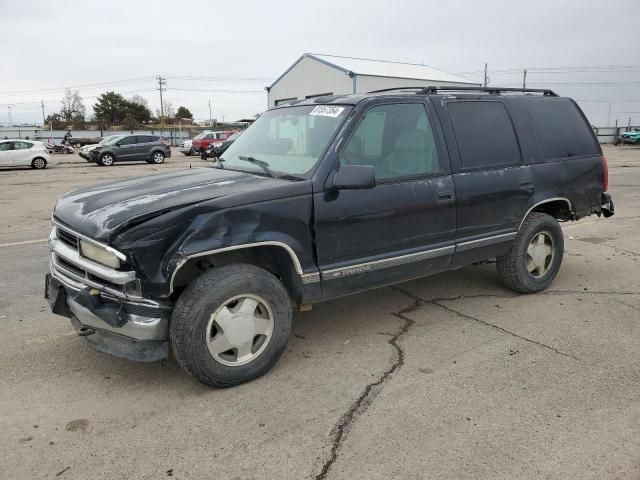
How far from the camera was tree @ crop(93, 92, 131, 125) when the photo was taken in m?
79.2

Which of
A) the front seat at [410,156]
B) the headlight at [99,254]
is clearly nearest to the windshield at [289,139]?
the front seat at [410,156]

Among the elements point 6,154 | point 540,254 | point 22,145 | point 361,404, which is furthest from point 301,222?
point 22,145

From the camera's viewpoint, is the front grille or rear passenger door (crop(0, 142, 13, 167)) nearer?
the front grille

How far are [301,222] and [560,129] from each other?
3.22 metres

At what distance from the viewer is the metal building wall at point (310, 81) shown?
31972mm

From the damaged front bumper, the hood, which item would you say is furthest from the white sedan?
the damaged front bumper

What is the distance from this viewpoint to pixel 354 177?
3498mm

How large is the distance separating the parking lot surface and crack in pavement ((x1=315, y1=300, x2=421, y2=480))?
11 mm

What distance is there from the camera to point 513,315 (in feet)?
15.3

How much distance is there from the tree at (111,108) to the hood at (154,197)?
82713 millimetres

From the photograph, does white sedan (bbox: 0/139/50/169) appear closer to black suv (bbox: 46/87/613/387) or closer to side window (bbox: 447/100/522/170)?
black suv (bbox: 46/87/613/387)

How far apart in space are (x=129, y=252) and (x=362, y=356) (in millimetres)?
1814

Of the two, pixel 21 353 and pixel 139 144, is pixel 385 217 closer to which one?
pixel 21 353

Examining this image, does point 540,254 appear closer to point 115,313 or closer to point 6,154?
point 115,313
